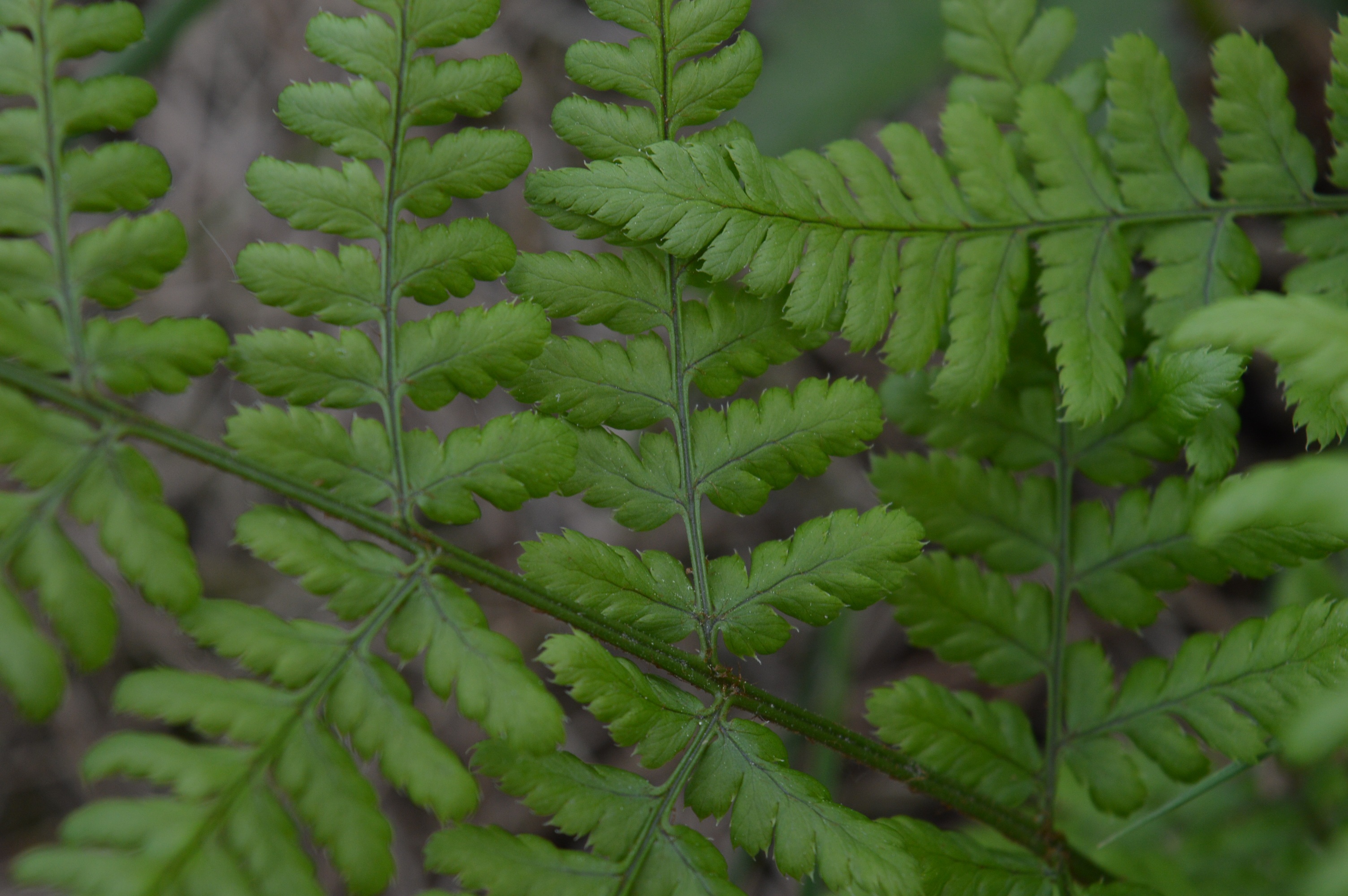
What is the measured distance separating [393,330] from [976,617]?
150 centimetres

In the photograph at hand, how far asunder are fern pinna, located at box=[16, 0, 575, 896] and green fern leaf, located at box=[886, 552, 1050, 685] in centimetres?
93

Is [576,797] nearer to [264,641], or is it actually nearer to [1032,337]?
[264,641]

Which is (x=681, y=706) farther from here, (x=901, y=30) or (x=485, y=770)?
(x=901, y=30)

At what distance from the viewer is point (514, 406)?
12.3 feet

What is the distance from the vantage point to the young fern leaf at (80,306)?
5.04ft

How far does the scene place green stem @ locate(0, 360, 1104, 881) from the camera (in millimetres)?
1642

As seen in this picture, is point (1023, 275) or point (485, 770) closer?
point (485, 770)

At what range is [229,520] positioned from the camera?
393cm

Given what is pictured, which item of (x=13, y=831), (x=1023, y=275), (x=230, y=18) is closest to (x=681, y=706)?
(x=1023, y=275)

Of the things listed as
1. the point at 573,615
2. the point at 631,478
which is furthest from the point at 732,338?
the point at 573,615

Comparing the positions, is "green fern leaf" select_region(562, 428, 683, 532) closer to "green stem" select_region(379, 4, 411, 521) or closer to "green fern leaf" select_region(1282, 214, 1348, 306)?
"green stem" select_region(379, 4, 411, 521)

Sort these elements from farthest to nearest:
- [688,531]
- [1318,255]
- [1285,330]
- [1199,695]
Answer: [1318,255] < [1199,695] < [688,531] < [1285,330]

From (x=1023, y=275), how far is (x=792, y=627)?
0.95m

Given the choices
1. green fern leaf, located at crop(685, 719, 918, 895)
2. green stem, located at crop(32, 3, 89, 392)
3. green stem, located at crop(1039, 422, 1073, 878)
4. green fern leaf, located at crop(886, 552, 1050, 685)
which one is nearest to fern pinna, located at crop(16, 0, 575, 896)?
green stem, located at crop(32, 3, 89, 392)
